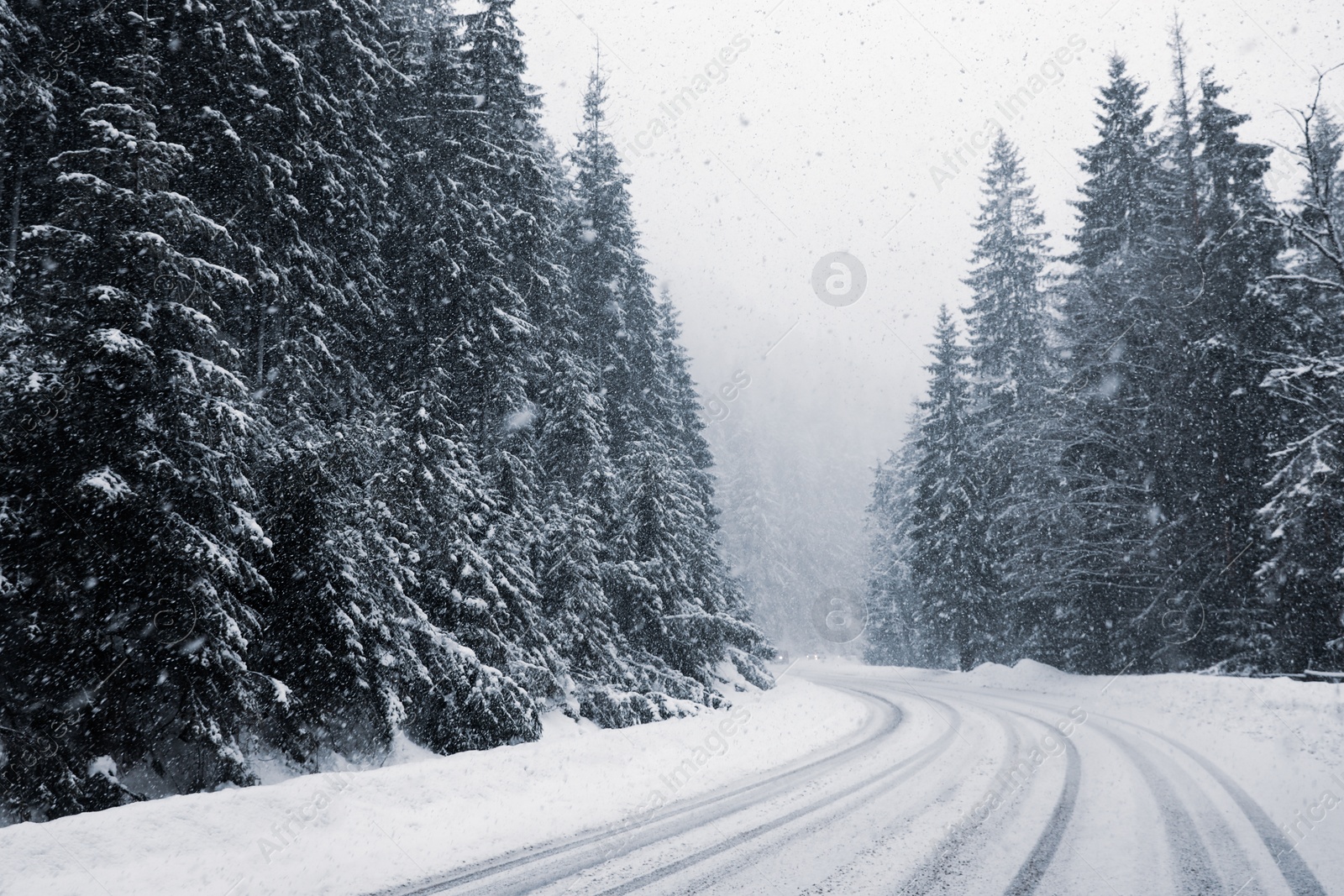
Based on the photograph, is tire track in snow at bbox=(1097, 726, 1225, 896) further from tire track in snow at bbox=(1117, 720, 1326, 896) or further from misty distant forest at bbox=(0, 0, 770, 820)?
misty distant forest at bbox=(0, 0, 770, 820)

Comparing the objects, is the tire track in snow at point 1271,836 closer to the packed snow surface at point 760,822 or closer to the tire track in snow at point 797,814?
the packed snow surface at point 760,822

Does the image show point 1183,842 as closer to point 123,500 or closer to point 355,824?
point 355,824

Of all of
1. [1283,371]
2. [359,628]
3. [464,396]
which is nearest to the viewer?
[359,628]

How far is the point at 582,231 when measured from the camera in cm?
2427

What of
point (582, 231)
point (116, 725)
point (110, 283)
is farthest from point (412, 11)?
point (116, 725)

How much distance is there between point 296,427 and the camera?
36.4 ft

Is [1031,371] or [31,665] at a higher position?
[1031,371]

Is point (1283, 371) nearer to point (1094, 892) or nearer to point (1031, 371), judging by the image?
point (1094, 892)

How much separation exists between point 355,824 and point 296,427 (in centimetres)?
701

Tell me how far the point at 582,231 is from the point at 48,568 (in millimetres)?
19724

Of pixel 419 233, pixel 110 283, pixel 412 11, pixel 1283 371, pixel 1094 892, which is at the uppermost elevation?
pixel 412 11

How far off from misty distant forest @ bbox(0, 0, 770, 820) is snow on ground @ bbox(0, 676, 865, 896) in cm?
233

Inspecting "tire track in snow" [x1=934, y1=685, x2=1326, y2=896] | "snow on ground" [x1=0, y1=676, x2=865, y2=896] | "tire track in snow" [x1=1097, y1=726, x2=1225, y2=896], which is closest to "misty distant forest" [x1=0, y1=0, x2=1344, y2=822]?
"snow on ground" [x1=0, y1=676, x2=865, y2=896]

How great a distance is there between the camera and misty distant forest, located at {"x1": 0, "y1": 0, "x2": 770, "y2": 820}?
7.30m
